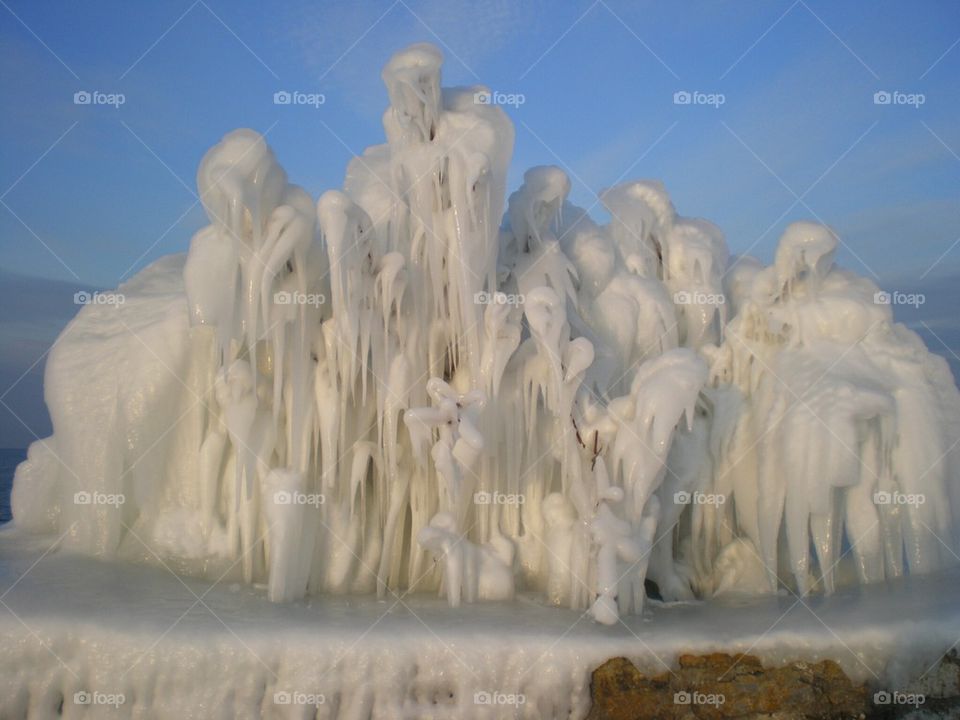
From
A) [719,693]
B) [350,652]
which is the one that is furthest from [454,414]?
[719,693]

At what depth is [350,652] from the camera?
290 inches

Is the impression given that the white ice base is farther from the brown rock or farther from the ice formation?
the ice formation

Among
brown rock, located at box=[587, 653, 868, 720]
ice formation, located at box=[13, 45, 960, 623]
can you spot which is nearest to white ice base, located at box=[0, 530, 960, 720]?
brown rock, located at box=[587, 653, 868, 720]

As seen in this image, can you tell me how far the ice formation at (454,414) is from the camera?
9344 mm

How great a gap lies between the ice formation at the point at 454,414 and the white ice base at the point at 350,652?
986 millimetres

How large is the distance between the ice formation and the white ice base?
3.23ft

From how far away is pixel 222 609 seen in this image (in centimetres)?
831

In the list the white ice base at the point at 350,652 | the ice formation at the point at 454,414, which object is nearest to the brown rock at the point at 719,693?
the white ice base at the point at 350,652

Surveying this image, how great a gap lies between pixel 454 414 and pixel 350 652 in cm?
277

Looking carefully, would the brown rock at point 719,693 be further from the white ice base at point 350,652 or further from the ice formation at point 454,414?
the ice formation at point 454,414

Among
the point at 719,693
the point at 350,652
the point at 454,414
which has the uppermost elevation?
the point at 454,414

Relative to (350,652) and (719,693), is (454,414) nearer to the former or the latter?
(350,652)

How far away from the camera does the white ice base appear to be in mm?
7242

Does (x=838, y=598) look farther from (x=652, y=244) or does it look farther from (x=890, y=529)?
(x=652, y=244)
